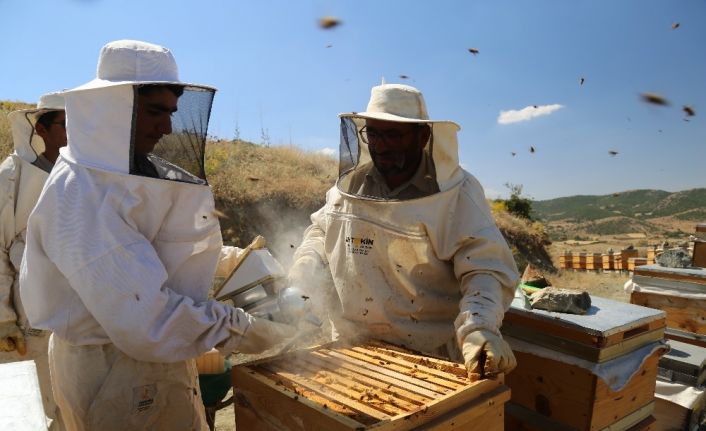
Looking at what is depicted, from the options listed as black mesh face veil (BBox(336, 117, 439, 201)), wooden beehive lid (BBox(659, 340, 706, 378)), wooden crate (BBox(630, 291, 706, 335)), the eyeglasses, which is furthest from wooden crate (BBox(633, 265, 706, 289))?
the eyeglasses

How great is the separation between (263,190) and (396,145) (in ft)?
28.6

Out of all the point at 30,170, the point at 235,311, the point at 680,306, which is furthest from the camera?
the point at 680,306

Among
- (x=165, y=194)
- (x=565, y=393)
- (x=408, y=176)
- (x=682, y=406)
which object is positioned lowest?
(x=682, y=406)

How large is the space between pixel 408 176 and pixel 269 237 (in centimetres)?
780

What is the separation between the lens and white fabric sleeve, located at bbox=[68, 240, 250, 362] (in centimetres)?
173

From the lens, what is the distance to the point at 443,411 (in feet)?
5.60

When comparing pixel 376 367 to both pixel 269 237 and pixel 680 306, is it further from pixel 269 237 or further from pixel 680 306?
pixel 269 237

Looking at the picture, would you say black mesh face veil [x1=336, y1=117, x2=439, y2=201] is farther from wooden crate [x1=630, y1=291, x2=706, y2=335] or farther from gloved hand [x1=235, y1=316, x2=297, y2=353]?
wooden crate [x1=630, y1=291, x2=706, y2=335]

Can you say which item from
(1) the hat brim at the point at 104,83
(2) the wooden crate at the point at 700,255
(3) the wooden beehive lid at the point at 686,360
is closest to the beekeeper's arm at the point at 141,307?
(1) the hat brim at the point at 104,83

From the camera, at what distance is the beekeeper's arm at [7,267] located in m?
3.43

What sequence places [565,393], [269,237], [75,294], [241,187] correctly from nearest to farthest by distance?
[75,294], [565,393], [269,237], [241,187]

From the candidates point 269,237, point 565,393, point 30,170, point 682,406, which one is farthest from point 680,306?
point 269,237

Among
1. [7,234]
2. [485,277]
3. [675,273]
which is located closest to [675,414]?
[675,273]

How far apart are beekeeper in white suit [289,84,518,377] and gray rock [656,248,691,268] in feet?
12.0
